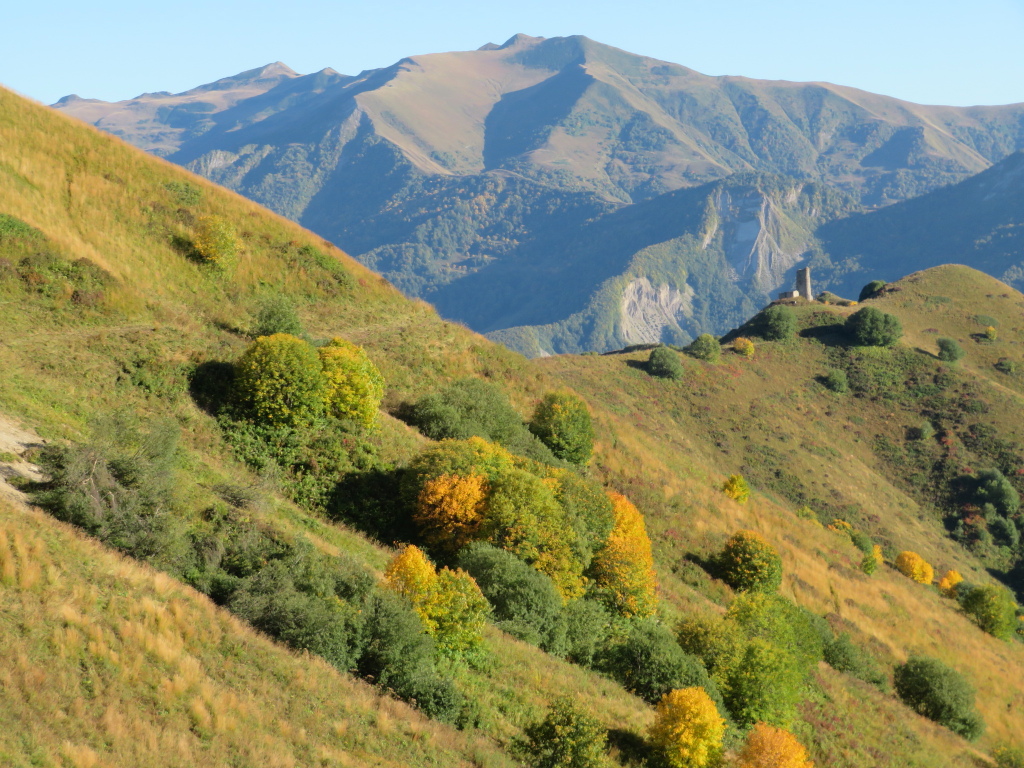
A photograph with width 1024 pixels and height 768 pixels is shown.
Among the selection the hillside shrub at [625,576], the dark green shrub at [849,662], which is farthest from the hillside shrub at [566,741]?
the dark green shrub at [849,662]

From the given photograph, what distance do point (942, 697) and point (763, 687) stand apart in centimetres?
1294

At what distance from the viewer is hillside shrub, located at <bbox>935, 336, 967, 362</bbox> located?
3329 inches

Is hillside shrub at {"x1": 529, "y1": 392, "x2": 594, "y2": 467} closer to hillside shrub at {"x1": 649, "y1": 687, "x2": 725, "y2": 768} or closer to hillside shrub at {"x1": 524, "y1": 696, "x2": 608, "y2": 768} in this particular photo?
hillside shrub at {"x1": 649, "y1": 687, "x2": 725, "y2": 768}

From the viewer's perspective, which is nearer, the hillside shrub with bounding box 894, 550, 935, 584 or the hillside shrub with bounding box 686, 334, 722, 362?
the hillside shrub with bounding box 894, 550, 935, 584

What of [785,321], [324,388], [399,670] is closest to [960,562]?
[785,321]

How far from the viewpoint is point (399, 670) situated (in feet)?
50.6

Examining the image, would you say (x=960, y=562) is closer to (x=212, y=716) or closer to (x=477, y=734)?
(x=477, y=734)

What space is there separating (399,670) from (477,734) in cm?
191

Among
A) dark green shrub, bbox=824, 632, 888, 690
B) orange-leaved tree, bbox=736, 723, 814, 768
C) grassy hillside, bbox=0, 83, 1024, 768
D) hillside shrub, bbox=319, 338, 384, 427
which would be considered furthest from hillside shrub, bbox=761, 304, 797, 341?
orange-leaved tree, bbox=736, 723, 814, 768

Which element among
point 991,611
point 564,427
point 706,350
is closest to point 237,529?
point 564,427

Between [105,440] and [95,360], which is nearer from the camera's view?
[105,440]

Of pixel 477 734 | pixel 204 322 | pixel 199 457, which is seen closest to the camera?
pixel 477 734

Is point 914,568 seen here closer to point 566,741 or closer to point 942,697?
point 942,697

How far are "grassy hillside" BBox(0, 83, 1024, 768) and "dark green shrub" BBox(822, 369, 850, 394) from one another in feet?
77.0
